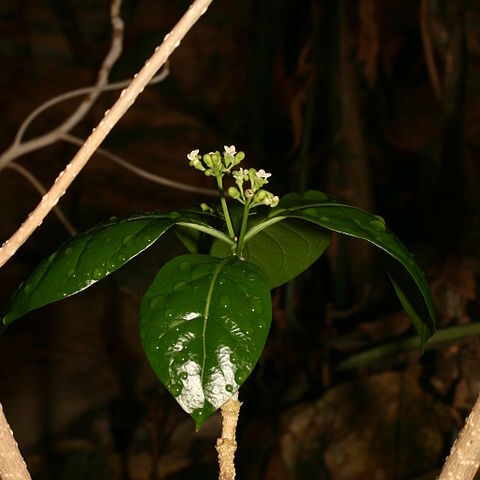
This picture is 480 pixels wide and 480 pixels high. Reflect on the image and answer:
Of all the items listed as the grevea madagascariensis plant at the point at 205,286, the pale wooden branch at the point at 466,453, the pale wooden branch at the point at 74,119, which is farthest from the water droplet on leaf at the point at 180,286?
the pale wooden branch at the point at 74,119

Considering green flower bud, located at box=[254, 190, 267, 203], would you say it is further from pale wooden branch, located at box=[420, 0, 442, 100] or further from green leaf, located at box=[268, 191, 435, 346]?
pale wooden branch, located at box=[420, 0, 442, 100]

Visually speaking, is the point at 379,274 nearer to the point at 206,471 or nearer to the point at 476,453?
the point at 206,471

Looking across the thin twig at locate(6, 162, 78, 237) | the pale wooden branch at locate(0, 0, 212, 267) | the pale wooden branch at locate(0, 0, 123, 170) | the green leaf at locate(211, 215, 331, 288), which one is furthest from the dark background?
the pale wooden branch at locate(0, 0, 212, 267)

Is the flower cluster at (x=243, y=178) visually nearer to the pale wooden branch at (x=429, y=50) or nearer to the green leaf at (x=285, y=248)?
the green leaf at (x=285, y=248)

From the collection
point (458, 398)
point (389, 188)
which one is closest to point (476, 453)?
point (458, 398)

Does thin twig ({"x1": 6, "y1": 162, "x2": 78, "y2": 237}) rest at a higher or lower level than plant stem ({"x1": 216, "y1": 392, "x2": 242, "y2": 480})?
lower

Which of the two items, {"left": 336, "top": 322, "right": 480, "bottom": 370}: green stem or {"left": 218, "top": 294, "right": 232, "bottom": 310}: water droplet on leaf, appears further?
{"left": 336, "top": 322, "right": 480, "bottom": 370}: green stem
